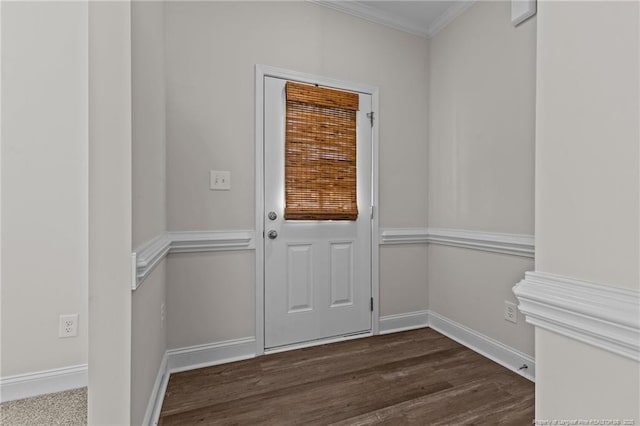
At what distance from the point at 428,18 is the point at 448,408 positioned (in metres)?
2.83

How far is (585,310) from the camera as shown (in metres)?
0.50

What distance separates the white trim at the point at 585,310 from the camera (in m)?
0.45

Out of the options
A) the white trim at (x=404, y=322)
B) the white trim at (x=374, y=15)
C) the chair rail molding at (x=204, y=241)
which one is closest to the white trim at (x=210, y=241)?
the chair rail molding at (x=204, y=241)

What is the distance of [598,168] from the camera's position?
19.6 inches

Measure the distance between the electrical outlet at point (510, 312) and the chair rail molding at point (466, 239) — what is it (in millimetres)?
339

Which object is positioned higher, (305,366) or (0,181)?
(0,181)

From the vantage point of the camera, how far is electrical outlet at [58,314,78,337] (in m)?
1.73

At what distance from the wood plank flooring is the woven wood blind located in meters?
1.02

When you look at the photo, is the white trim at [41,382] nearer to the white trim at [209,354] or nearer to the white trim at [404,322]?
the white trim at [209,354]

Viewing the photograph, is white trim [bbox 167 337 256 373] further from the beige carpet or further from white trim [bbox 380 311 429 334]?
white trim [bbox 380 311 429 334]

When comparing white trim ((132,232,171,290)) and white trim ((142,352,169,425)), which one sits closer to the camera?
white trim ((132,232,171,290))

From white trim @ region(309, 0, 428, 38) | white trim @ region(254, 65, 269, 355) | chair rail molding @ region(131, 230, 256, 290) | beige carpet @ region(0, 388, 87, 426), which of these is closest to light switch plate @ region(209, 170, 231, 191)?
white trim @ region(254, 65, 269, 355)

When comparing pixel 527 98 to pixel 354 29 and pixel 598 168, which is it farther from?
pixel 598 168

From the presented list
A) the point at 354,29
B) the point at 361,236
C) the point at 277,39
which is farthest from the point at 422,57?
the point at 361,236
